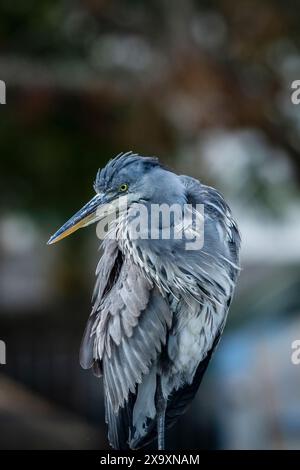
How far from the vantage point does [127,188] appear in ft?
4.12

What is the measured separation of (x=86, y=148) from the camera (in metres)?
7.55

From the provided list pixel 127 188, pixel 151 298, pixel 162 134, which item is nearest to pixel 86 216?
pixel 127 188

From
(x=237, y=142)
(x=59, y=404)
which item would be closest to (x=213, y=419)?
(x=59, y=404)

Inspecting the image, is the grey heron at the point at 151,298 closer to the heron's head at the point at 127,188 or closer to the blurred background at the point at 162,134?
the heron's head at the point at 127,188

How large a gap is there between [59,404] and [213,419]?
5.86ft

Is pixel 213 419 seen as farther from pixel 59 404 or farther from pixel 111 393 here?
pixel 111 393

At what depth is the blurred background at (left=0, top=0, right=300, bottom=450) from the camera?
6.51m

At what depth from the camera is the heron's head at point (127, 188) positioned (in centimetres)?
126

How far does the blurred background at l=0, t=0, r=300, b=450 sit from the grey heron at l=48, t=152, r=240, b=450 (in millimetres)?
3898

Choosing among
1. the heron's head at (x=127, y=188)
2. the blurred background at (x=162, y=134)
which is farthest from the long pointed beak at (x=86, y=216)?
the blurred background at (x=162, y=134)

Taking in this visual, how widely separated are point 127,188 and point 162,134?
21.4ft

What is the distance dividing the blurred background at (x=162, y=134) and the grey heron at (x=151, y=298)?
390 centimetres

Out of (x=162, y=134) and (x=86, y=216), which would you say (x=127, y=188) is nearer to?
(x=86, y=216)

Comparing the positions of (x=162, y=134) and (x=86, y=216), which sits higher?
(x=162, y=134)
